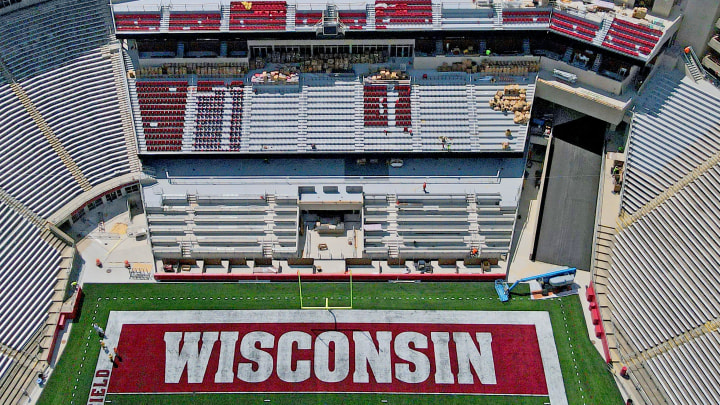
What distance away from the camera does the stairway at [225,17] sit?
73.5 metres

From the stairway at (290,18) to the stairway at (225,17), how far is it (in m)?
6.30

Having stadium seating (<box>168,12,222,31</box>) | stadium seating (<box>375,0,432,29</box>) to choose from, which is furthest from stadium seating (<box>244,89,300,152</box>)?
stadium seating (<box>375,0,432,29</box>)

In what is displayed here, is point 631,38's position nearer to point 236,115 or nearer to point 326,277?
point 326,277

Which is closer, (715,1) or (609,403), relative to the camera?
(609,403)

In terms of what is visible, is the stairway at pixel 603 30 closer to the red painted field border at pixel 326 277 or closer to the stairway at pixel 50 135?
the red painted field border at pixel 326 277

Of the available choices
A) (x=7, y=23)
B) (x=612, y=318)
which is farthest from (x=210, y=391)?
(x=7, y=23)

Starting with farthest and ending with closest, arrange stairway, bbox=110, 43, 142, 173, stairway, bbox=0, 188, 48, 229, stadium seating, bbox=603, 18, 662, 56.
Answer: stairway, bbox=110, 43, 142, 173, stadium seating, bbox=603, 18, 662, 56, stairway, bbox=0, 188, 48, 229

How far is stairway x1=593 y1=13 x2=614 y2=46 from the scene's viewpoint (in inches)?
2781

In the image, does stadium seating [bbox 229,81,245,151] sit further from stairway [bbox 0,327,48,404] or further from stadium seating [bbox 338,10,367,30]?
stairway [bbox 0,327,48,404]

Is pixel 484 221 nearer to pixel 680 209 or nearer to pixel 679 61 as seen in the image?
pixel 680 209

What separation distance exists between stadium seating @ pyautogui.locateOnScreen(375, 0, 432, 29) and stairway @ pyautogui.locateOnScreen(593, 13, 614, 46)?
17290 millimetres

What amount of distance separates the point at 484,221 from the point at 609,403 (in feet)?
66.7

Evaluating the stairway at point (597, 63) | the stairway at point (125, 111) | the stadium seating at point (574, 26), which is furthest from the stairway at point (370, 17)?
the stairway at point (125, 111)

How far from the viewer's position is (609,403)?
190ft
